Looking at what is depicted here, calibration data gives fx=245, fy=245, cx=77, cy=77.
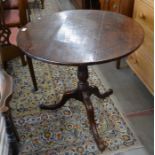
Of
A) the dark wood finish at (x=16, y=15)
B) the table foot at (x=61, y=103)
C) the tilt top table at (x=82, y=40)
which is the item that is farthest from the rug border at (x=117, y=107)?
the dark wood finish at (x=16, y=15)

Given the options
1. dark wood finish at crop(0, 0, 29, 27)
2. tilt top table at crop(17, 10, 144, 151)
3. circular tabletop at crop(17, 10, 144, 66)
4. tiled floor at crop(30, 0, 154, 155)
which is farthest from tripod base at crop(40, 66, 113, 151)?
dark wood finish at crop(0, 0, 29, 27)

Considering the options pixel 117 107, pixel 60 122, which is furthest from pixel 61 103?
pixel 117 107

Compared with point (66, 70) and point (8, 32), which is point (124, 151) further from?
point (8, 32)

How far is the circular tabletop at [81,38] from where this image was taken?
47.6 inches

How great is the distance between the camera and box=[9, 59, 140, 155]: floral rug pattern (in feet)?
5.19

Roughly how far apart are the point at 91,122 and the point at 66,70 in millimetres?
844

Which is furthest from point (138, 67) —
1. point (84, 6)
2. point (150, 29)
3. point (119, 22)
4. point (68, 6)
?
point (68, 6)

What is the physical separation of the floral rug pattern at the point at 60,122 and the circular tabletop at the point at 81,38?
657 mm

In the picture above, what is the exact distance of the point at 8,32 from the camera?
6.56ft

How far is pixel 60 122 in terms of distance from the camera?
177 cm

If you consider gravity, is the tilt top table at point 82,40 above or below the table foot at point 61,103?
above

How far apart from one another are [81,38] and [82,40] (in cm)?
3

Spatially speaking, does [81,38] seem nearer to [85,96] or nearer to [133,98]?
[85,96]

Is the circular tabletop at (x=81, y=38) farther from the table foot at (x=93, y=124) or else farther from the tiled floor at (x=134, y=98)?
the tiled floor at (x=134, y=98)
